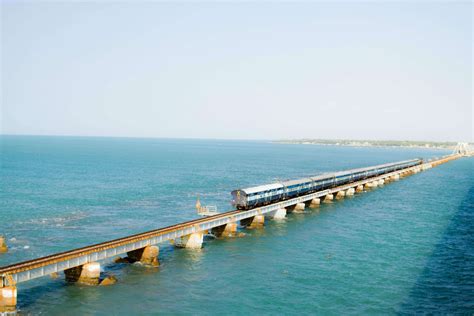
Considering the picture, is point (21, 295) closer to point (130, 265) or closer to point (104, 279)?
point (104, 279)

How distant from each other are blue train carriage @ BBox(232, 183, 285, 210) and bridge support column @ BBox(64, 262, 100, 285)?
97.9 ft

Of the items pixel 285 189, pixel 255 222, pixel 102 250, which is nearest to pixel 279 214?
pixel 285 189

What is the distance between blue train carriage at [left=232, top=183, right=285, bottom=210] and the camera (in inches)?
2611

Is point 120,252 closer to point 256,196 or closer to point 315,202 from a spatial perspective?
point 256,196

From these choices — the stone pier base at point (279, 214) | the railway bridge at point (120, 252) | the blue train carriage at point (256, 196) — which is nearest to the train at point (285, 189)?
the blue train carriage at point (256, 196)

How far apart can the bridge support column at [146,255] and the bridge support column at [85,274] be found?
264 inches

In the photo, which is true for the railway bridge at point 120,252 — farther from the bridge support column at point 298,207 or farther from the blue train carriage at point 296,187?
the bridge support column at point 298,207

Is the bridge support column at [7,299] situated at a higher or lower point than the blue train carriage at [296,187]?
lower

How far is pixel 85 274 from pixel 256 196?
34.1m

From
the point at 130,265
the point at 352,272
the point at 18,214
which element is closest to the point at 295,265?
the point at 352,272

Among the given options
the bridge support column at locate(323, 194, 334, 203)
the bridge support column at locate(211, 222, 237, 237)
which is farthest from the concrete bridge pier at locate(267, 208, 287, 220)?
the bridge support column at locate(323, 194, 334, 203)

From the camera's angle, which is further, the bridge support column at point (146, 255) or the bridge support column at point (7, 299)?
the bridge support column at point (146, 255)

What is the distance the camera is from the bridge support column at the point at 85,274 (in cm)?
3903

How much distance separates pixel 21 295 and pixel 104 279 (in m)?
6.53
